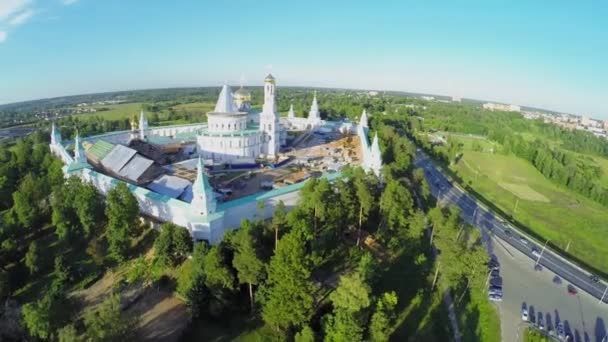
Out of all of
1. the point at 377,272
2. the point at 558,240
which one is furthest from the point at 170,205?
the point at 558,240

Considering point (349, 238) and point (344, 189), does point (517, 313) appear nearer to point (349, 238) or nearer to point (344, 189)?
A: point (349, 238)

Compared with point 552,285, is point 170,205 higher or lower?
A: higher

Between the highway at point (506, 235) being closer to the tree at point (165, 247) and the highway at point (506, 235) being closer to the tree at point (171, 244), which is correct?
the tree at point (171, 244)

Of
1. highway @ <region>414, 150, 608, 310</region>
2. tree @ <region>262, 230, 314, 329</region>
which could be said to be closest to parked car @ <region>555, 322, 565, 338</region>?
highway @ <region>414, 150, 608, 310</region>

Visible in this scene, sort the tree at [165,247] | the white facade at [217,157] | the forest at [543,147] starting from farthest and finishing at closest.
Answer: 1. the forest at [543,147]
2. the white facade at [217,157]
3. the tree at [165,247]

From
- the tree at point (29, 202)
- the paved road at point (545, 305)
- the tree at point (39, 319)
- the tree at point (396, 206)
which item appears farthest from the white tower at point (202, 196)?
the paved road at point (545, 305)

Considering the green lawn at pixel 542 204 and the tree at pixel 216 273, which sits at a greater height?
the tree at pixel 216 273

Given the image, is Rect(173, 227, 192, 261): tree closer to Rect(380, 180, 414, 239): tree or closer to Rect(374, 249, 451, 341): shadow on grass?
Rect(374, 249, 451, 341): shadow on grass
